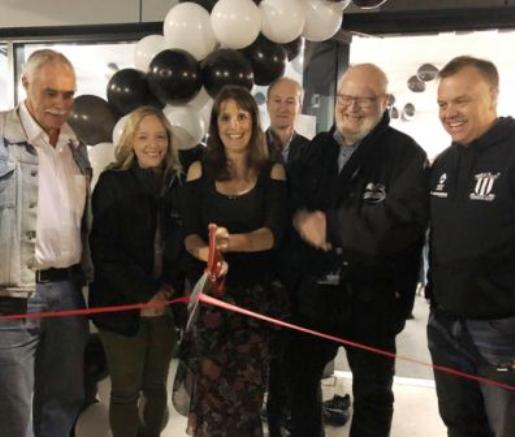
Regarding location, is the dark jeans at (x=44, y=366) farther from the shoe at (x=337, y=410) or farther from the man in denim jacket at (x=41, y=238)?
the shoe at (x=337, y=410)

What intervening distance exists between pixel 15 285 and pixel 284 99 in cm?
145

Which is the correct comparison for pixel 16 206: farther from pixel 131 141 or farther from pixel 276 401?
pixel 276 401

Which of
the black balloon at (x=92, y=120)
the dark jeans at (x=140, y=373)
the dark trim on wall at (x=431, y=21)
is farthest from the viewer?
the dark trim on wall at (x=431, y=21)

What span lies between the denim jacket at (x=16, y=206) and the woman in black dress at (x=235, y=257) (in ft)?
1.69

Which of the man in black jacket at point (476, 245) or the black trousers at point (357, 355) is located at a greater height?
the man in black jacket at point (476, 245)

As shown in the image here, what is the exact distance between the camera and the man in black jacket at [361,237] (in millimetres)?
1701

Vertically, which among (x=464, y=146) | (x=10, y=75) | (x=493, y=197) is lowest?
(x=493, y=197)

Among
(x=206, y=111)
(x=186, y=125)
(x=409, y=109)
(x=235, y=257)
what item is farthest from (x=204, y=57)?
(x=409, y=109)

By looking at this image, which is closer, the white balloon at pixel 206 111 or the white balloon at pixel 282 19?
the white balloon at pixel 282 19

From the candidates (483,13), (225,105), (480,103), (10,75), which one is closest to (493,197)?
(480,103)

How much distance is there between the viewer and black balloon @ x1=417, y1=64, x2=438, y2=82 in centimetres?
562

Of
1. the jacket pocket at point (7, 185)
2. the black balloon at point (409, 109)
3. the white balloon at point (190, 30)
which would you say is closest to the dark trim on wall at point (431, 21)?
the white balloon at point (190, 30)

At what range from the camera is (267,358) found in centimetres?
185

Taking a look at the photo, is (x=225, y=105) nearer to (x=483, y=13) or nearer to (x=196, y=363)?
(x=196, y=363)
